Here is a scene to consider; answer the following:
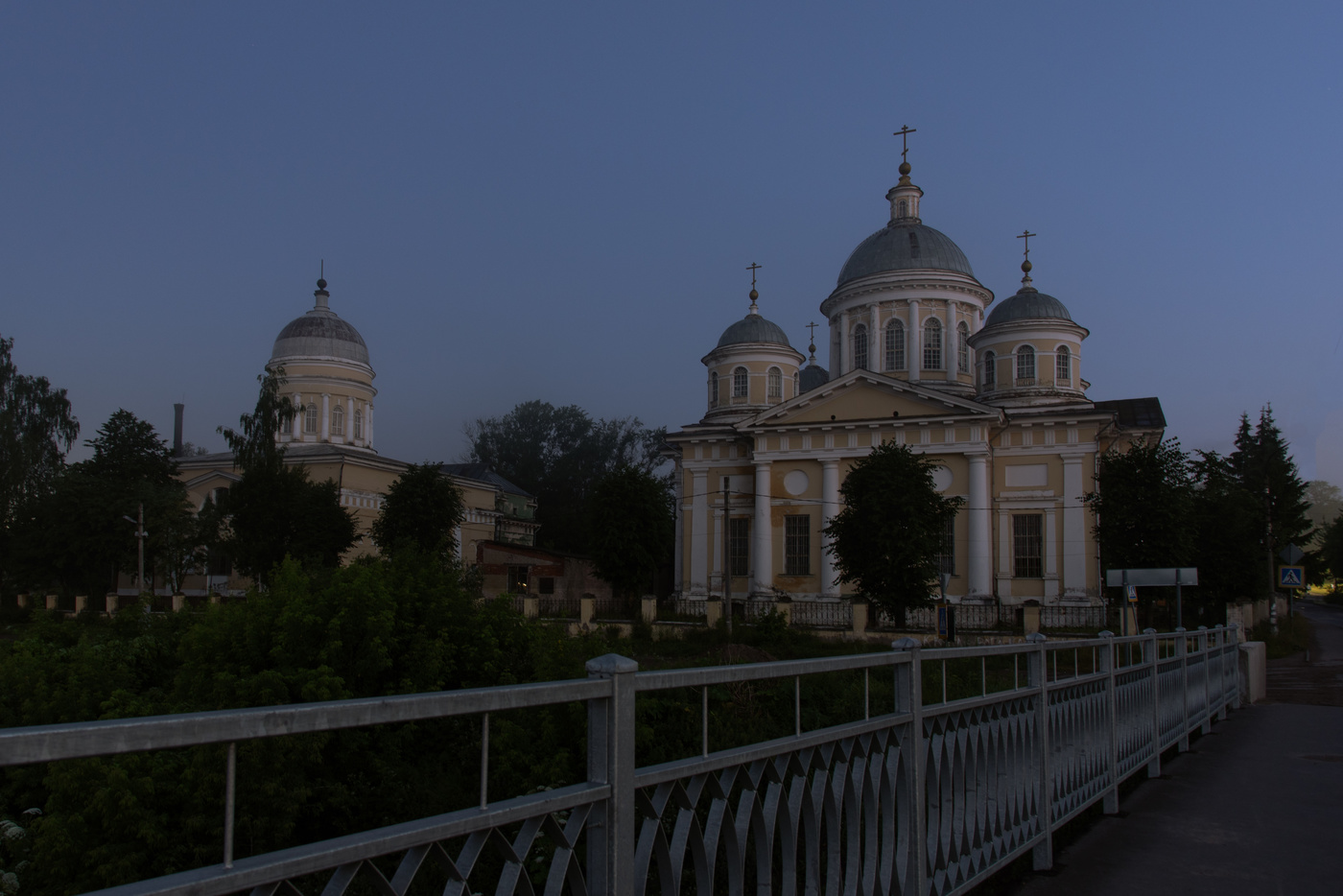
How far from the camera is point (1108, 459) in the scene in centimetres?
2953

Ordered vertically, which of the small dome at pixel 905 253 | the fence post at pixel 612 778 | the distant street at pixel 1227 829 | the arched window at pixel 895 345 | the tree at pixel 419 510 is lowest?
the distant street at pixel 1227 829

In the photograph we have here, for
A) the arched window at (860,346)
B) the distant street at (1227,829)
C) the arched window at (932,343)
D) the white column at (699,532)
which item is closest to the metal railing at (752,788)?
the distant street at (1227,829)

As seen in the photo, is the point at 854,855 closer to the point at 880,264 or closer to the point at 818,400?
the point at 818,400

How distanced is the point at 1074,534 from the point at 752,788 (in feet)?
107

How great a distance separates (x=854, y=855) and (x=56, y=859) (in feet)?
26.5

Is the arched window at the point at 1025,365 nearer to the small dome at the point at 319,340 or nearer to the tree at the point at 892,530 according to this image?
the tree at the point at 892,530

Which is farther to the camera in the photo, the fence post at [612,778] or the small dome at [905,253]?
the small dome at [905,253]

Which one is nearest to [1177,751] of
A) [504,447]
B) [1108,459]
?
[1108,459]

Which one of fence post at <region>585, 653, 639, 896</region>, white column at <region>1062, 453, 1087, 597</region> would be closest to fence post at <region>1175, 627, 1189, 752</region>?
fence post at <region>585, 653, 639, 896</region>

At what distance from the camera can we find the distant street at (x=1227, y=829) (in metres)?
5.68

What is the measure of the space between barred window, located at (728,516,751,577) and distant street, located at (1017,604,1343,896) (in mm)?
26029

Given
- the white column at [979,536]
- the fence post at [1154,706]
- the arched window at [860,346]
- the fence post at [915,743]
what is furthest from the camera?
the arched window at [860,346]

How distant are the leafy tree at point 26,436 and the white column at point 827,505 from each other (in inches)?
1264

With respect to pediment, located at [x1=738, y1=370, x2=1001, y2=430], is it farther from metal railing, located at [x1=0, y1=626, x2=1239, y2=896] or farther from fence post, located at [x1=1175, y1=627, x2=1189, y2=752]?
metal railing, located at [x1=0, y1=626, x2=1239, y2=896]
